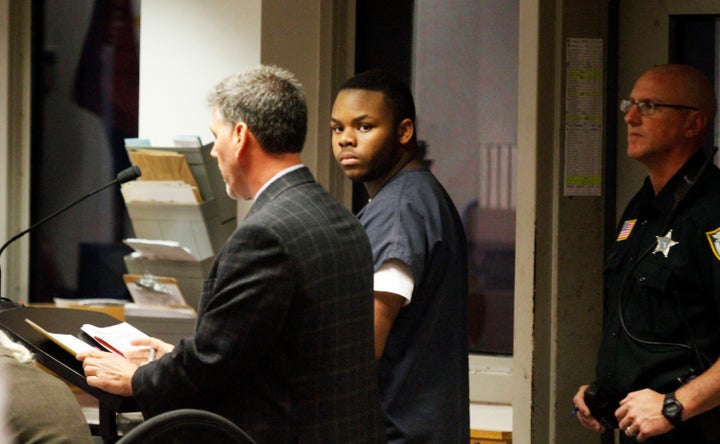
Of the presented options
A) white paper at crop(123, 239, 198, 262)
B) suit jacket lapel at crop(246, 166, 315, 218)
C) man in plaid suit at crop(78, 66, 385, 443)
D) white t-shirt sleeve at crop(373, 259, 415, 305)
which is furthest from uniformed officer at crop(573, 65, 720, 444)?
white paper at crop(123, 239, 198, 262)

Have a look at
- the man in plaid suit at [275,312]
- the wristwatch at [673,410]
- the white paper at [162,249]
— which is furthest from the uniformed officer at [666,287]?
the white paper at [162,249]

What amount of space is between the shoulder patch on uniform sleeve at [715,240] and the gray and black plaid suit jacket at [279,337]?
2.52 ft

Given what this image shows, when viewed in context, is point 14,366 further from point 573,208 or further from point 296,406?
point 573,208

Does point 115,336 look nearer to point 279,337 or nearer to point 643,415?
point 279,337

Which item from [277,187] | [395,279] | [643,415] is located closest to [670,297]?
[643,415]

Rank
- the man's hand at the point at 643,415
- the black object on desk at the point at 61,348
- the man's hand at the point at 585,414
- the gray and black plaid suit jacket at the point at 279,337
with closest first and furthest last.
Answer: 1. the gray and black plaid suit jacket at the point at 279,337
2. the black object on desk at the point at 61,348
3. the man's hand at the point at 643,415
4. the man's hand at the point at 585,414

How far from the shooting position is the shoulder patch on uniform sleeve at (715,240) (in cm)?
203

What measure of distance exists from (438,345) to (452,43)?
1594 millimetres

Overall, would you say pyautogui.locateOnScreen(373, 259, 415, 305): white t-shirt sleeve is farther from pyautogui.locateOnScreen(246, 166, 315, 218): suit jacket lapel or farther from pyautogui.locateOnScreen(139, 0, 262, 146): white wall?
pyautogui.locateOnScreen(139, 0, 262, 146): white wall

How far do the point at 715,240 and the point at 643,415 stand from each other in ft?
1.22

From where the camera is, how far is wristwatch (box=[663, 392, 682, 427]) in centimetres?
198

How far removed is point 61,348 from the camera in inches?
72.1

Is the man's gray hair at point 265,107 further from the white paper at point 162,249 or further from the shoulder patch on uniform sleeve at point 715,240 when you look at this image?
the white paper at point 162,249

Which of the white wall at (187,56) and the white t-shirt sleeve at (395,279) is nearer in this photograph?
the white t-shirt sleeve at (395,279)
